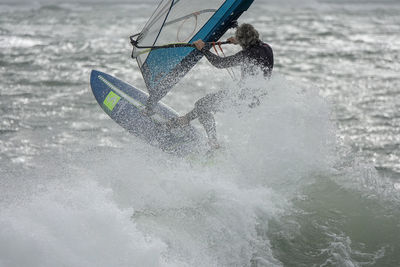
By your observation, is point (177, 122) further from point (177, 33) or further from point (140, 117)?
point (177, 33)

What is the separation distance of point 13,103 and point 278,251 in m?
5.80

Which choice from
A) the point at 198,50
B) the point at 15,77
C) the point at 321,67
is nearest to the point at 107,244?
the point at 198,50

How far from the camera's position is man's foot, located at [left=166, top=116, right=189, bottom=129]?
6051mm

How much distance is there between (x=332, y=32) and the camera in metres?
14.2

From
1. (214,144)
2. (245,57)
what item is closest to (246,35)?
(245,57)

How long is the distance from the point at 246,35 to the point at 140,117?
181 cm

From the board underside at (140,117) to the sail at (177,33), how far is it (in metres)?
0.37

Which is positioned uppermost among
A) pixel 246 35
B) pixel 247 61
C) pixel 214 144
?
pixel 246 35

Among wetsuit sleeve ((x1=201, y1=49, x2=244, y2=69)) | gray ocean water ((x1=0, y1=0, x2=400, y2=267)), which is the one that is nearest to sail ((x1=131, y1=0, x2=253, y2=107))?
wetsuit sleeve ((x1=201, y1=49, x2=244, y2=69))

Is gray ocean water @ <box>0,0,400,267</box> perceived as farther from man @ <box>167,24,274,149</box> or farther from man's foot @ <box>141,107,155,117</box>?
man's foot @ <box>141,107,155,117</box>

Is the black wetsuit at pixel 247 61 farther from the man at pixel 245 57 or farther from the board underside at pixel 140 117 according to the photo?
the board underside at pixel 140 117

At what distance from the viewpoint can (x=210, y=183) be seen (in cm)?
564

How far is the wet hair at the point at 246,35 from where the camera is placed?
17.6 ft

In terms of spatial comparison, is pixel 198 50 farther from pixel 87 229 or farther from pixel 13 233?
pixel 13 233
